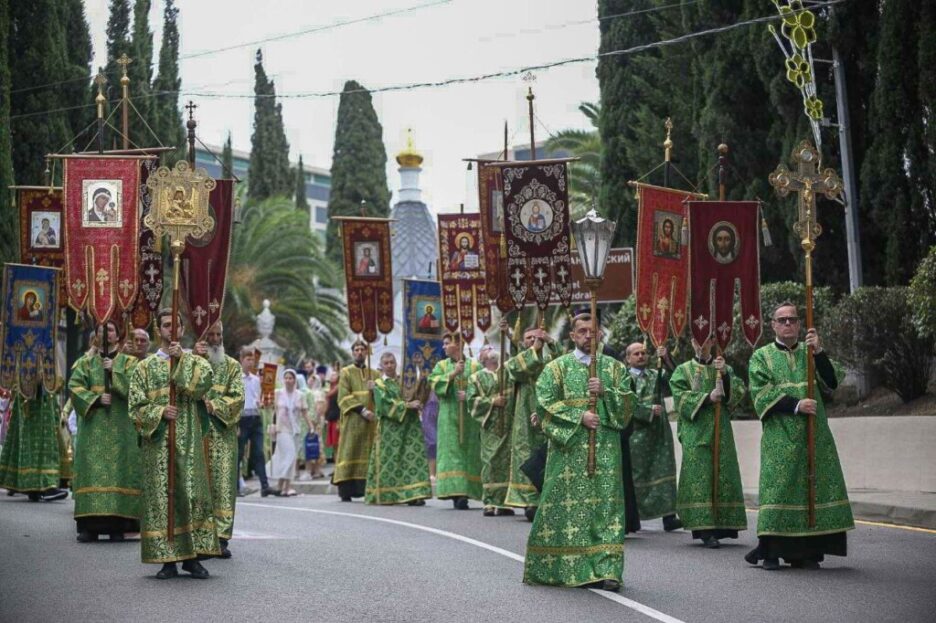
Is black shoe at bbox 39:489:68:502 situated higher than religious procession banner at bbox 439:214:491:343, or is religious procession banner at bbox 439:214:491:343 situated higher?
religious procession banner at bbox 439:214:491:343

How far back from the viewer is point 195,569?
1208 centimetres

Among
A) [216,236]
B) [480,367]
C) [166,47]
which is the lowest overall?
[480,367]

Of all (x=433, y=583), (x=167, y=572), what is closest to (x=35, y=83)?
(x=167, y=572)

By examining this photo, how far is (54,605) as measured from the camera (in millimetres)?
10445

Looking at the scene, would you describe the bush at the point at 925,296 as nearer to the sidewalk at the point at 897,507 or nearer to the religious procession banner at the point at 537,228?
the sidewalk at the point at 897,507

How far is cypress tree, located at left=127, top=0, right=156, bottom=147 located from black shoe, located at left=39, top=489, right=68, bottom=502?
12894mm

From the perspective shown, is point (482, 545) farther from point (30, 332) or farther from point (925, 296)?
point (30, 332)

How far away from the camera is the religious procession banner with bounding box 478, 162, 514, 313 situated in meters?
20.1

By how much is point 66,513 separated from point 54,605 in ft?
28.0

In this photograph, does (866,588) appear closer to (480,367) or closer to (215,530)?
(215,530)

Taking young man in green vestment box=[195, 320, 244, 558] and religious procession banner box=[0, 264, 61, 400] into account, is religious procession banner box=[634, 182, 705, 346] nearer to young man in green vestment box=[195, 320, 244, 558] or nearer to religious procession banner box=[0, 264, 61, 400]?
young man in green vestment box=[195, 320, 244, 558]

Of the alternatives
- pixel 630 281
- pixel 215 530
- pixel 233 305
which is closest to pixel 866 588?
pixel 215 530

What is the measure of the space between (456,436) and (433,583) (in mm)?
9311

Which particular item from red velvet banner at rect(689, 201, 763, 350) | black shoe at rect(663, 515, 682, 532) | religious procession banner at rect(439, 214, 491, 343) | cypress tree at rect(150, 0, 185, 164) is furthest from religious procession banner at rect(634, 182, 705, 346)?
cypress tree at rect(150, 0, 185, 164)
